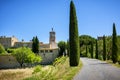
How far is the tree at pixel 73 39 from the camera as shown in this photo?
26.9 metres

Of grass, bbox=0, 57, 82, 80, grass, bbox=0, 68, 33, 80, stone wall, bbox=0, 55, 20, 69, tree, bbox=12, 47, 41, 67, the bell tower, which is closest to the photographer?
grass, bbox=0, 57, 82, 80

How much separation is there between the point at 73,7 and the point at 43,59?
155ft

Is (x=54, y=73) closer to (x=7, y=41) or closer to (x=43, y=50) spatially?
(x=43, y=50)

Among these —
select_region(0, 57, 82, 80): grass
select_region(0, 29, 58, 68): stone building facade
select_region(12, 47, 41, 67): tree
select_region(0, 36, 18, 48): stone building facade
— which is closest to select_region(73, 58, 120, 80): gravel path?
select_region(0, 57, 82, 80): grass

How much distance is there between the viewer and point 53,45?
99000mm

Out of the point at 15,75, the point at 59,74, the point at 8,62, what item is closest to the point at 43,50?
the point at 8,62

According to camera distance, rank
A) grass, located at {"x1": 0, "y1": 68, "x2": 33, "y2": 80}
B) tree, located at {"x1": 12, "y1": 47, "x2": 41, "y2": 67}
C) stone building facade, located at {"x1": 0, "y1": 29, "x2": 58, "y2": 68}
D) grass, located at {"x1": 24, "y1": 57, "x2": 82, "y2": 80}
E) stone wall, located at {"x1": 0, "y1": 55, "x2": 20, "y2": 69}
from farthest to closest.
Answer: stone building facade, located at {"x1": 0, "y1": 29, "x2": 58, "y2": 68}, stone wall, located at {"x1": 0, "y1": 55, "x2": 20, "y2": 69}, tree, located at {"x1": 12, "y1": 47, "x2": 41, "y2": 67}, grass, located at {"x1": 0, "y1": 68, "x2": 33, "y2": 80}, grass, located at {"x1": 24, "y1": 57, "x2": 82, "y2": 80}

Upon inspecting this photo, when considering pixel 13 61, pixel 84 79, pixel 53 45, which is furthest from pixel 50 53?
pixel 84 79

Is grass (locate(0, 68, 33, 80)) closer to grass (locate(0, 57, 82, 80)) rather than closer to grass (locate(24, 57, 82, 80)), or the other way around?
grass (locate(0, 57, 82, 80))

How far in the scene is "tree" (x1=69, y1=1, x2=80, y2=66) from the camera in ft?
88.4

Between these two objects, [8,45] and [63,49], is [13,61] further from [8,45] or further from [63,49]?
[8,45]

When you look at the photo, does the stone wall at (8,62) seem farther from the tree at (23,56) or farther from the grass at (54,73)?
the grass at (54,73)

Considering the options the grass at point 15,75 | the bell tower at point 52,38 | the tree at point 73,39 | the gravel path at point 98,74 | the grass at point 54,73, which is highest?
the bell tower at point 52,38

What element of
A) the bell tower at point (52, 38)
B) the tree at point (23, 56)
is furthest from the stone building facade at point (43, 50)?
the tree at point (23, 56)
